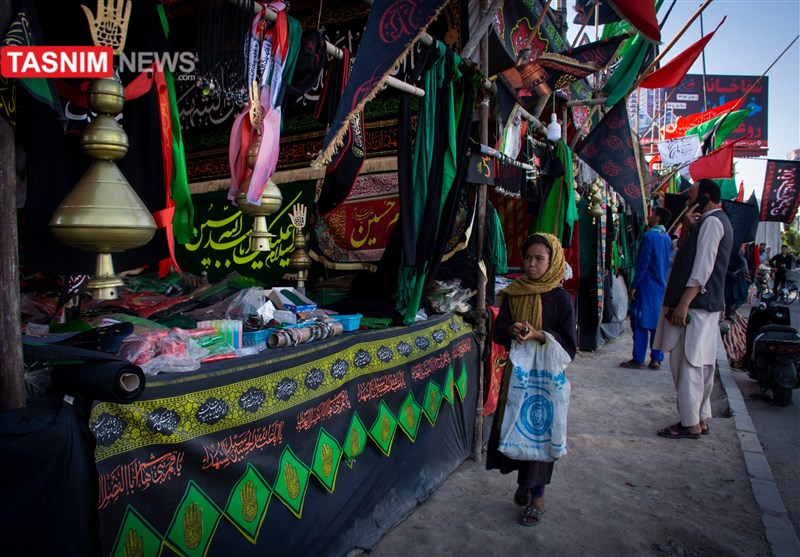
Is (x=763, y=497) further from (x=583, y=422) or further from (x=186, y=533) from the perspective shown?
(x=186, y=533)

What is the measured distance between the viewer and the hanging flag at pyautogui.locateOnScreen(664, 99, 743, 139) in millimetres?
10578

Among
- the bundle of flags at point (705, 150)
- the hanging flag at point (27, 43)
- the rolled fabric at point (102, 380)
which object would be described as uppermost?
the bundle of flags at point (705, 150)

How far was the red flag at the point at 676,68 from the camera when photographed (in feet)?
16.3

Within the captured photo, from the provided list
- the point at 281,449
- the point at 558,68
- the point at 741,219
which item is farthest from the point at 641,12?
the point at 741,219

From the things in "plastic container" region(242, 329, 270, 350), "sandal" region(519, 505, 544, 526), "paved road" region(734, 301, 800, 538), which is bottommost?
"paved road" region(734, 301, 800, 538)

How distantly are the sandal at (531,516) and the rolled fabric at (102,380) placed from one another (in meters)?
2.27

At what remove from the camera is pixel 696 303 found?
163 inches

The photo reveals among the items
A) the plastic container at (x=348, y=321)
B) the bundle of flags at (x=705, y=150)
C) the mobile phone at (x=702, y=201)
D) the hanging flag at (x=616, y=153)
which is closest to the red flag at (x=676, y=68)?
the hanging flag at (x=616, y=153)

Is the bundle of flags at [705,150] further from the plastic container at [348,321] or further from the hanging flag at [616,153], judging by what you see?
the plastic container at [348,321]

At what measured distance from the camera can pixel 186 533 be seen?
5.87ft

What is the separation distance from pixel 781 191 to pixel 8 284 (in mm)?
13520

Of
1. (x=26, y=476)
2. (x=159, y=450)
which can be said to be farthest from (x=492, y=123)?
(x=26, y=476)

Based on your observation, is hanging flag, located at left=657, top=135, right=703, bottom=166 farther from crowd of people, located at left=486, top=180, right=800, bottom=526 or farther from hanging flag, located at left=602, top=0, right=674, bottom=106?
hanging flag, located at left=602, top=0, right=674, bottom=106

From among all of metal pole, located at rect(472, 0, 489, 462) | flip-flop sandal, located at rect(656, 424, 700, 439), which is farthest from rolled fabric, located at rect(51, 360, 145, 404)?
flip-flop sandal, located at rect(656, 424, 700, 439)
